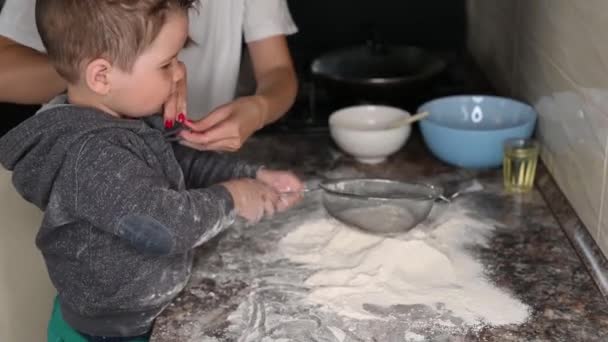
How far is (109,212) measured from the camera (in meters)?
0.97

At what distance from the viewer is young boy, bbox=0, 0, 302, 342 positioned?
974 millimetres

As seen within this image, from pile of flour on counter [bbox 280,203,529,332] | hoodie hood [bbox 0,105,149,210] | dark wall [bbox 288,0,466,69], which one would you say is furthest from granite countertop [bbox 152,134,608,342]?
dark wall [bbox 288,0,466,69]

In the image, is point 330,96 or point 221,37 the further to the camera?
point 330,96

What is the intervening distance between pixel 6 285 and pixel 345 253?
65cm

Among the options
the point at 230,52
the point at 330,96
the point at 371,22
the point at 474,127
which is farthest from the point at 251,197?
the point at 371,22

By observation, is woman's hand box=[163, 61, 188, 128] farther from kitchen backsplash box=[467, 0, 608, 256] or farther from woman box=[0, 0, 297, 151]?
kitchen backsplash box=[467, 0, 608, 256]

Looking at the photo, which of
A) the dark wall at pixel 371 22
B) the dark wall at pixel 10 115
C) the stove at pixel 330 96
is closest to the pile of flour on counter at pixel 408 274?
the stove at pixel 330 96

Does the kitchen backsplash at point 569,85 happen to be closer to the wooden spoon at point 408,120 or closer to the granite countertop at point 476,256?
the granite countertop at point 476,256

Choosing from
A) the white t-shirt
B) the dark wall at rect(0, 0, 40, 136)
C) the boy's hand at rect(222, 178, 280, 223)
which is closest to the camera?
the boy's hand at rect(222, 178, 280, 223)

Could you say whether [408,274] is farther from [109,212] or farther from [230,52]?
[230,52]

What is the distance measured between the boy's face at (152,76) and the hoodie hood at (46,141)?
0.02 meters

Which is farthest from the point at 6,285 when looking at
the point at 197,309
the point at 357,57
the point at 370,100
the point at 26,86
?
the point at 357,57

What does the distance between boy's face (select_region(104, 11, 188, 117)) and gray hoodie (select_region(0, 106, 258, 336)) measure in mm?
27

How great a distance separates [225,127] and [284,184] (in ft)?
0.42
